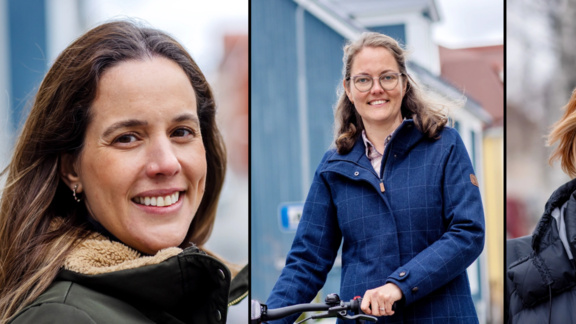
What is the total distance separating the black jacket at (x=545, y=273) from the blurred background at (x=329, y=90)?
9 centimetres

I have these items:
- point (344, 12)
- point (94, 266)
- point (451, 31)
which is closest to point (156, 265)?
point (94, 266)

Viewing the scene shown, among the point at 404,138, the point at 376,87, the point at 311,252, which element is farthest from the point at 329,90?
the point at 311,252

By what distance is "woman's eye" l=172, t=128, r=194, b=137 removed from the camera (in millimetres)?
1952

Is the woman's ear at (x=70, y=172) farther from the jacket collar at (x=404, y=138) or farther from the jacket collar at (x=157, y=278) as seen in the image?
the jacket collar at (x=404, y=138)

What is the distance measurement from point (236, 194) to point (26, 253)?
0.90 metres

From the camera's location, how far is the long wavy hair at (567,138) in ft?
7.73

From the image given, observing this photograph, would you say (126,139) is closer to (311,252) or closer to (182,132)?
(182,132)

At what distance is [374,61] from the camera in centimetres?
205

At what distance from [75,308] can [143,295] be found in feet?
0.66

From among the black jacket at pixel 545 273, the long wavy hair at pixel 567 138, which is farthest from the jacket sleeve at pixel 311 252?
the long wavy hair at pixel 567 138

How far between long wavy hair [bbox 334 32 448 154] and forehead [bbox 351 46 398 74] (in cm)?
1

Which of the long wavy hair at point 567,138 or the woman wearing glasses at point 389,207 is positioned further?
the long wavy hair at point 567,138

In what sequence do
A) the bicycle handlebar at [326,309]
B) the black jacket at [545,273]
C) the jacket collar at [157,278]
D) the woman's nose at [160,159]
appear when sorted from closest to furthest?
the jacket collar at [157,278] → the woman's nose at [160,159] → the bicycle handlebar at [326,309] → the black jacket at [545,273]

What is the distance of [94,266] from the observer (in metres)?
1.68
